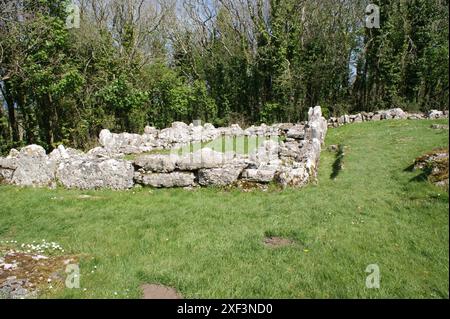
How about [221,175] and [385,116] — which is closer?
[221,175]

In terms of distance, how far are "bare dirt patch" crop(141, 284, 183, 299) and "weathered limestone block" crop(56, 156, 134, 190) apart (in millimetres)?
6677

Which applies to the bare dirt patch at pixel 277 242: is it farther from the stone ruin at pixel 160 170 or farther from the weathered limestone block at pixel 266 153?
the weathered limestone block at pixel 266 153

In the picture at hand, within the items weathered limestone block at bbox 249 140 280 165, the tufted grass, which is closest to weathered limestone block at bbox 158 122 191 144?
the tufted grass

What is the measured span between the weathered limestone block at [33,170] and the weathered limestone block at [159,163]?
3.33 metres

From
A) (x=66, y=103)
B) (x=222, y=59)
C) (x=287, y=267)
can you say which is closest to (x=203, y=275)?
(x=287, y=267)

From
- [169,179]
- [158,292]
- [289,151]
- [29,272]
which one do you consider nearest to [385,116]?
[289,151]

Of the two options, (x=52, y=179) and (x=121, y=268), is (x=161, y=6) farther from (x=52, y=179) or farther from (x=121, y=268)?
(x=121, y=268)

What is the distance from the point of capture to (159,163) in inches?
462

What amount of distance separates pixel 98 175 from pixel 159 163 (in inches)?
85.4

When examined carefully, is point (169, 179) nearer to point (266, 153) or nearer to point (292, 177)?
point (292, 177)

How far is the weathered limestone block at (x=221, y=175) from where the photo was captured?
11.3 meters

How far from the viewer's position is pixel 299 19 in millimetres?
30969

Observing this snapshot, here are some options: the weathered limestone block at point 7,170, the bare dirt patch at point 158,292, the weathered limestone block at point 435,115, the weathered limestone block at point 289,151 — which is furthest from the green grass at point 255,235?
the weathered limestone block at point 435,115

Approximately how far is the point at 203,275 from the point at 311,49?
2826 cm
